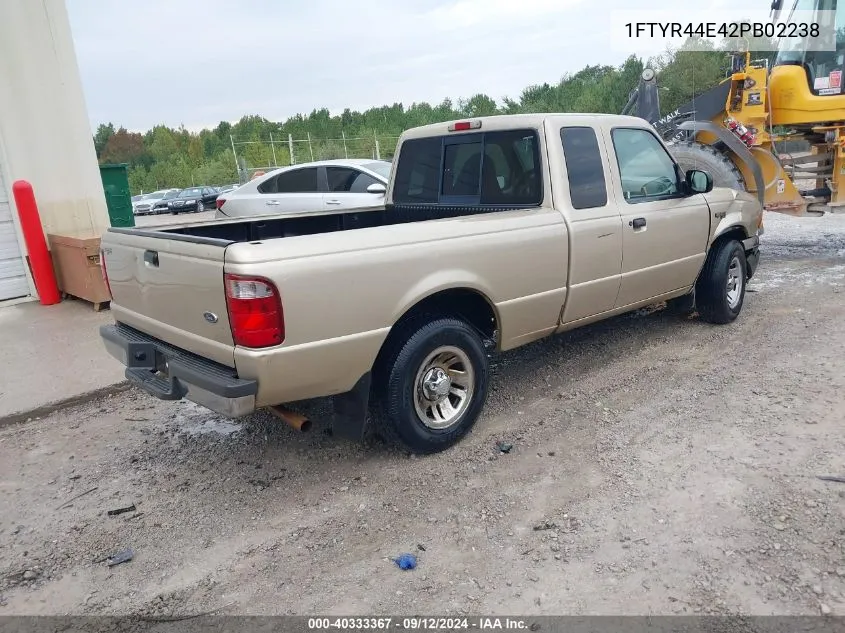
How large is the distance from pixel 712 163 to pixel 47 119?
28.9 feet

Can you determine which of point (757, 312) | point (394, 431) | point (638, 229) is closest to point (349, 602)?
point (394, 431)

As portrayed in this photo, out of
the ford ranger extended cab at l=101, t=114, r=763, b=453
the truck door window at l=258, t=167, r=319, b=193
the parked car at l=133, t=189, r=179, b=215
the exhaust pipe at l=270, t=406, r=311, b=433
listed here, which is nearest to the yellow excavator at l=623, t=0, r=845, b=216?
the ford ranger extended cab at l=101, t=114, r=763, b=453

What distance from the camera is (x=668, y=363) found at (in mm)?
5266

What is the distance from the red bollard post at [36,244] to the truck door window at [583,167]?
22.0 feet

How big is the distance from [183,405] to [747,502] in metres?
3.90

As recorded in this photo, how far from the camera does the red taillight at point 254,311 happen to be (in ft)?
9.71

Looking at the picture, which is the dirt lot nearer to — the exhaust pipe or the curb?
the curb

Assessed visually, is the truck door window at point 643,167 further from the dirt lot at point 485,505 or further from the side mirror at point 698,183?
the dirt lot at point 485,505

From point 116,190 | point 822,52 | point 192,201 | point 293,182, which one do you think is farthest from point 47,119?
point 192,201

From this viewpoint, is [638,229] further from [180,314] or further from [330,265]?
[180,314]

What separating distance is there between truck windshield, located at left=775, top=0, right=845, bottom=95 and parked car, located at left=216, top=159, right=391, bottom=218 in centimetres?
634

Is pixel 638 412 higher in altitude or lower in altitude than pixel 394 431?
lower

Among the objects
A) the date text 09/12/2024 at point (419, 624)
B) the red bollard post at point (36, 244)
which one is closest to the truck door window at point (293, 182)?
the red bollard post at point (36, 244)

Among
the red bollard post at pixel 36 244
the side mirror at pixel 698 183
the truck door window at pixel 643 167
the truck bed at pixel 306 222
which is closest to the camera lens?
the truck bed at pixel 306 222
